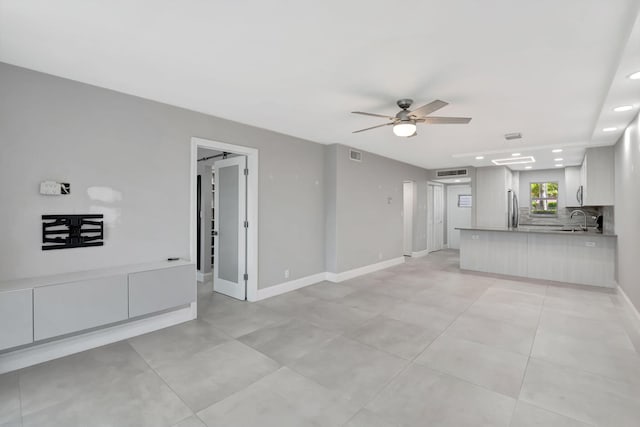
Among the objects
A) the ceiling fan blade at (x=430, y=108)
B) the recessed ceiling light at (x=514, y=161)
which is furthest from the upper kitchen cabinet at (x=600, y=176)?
the ceiling fan blade at (x=430, y=108)

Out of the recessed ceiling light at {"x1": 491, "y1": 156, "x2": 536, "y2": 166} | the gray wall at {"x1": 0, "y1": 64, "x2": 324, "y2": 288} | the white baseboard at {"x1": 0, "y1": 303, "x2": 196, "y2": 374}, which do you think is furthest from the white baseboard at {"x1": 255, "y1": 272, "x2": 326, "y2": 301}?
the recessed ceiling light at {"x1": 491, "y1": 156, "x2": 536, "y2": 166}

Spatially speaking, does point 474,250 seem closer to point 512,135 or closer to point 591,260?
point 591,260

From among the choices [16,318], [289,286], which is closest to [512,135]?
[289,286]

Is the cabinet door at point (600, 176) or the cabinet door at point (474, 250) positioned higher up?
the cabinet door at point (600, 176)

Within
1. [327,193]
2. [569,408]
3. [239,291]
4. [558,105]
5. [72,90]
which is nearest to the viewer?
[569,408]

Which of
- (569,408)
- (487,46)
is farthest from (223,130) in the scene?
(569,408)

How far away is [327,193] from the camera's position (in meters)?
5.70

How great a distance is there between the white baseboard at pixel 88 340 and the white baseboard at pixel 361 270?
2.60 m

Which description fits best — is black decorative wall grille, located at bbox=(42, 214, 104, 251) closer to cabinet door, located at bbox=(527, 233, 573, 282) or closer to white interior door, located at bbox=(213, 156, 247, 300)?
white interior door, located at bbox=(213, 156, 247, 300)

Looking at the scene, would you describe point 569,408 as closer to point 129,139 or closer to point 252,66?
point 252,66

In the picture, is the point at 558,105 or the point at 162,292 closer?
the point at 162,292

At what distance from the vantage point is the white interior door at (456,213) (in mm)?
9969

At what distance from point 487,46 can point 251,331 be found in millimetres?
3499

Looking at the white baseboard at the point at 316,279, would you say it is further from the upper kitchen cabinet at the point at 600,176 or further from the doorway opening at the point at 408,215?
the upper kitchen cabinet at the point at 600,176
